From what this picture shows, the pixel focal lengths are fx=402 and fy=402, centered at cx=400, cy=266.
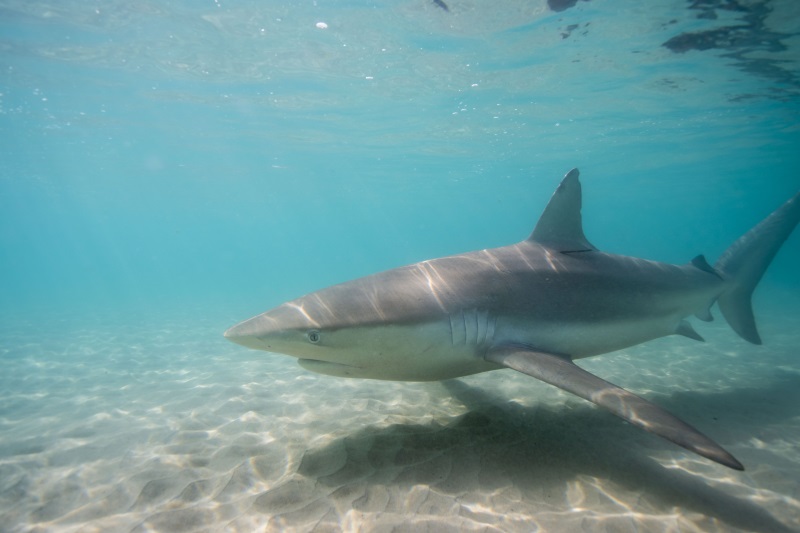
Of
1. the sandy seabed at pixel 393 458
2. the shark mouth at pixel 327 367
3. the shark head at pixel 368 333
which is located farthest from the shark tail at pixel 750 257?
the shark mouth at pixel 327 367

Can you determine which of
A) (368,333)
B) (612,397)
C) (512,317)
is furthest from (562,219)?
(368,333)

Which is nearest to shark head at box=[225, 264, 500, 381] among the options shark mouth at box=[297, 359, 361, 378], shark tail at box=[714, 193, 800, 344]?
shark mouth at box=[297, 359, 361, 378]

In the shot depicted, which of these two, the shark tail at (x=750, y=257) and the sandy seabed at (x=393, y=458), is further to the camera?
the shark tail at (x=750, y=257)

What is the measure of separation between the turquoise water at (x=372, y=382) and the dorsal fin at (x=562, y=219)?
219 cm

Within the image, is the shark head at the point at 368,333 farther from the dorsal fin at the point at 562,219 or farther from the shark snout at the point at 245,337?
the dorsal fin at the point at 562,219

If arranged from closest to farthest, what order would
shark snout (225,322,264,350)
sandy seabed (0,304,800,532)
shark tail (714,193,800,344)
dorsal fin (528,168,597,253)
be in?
1. sandy seabed (0,304,800,532)
2. shark snout (225,322,264,350)
3. dorsal fin (528,168,597,253)
4. shark tail (714,193,800,344)

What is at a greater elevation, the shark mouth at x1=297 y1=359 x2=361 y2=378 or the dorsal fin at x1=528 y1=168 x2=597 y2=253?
→ the dorsal fin at x1=528 y1=168 x2=597 y2=253

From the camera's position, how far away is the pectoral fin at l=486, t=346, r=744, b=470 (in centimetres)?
251

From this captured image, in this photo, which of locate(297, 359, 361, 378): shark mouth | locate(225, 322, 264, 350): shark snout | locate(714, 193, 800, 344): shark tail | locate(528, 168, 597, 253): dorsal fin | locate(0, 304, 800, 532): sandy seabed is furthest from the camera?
locate(714, 193, 800, 344): shark tail

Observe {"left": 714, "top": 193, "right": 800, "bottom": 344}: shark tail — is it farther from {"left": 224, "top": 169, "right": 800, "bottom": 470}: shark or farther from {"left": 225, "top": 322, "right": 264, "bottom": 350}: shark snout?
{"left": 225, "top": 322, "right": 264, "bottom": 350}: shark snout

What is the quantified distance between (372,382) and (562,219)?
4234 mm

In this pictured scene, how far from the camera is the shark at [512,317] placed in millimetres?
3316

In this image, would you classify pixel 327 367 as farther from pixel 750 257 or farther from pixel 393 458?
pixel 750 257

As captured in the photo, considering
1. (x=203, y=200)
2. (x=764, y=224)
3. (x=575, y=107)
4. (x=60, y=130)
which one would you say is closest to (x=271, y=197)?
(x=203, y=200)
